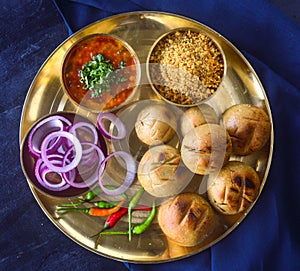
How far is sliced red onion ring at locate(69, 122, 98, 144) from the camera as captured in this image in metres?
2.11

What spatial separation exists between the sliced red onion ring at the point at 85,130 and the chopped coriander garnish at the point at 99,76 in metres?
0.13

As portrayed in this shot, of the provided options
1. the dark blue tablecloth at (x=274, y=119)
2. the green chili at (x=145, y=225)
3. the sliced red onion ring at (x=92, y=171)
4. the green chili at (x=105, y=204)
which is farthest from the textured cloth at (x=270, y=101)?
the sliced red onion ring at (x=92, y=171)

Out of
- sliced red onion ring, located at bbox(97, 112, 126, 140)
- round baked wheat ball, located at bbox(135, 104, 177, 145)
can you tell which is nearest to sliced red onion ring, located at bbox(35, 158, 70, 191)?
sliced red onion ring, located at bbox(97, 112, 126, 140)

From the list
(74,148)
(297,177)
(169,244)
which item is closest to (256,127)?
(297,177)

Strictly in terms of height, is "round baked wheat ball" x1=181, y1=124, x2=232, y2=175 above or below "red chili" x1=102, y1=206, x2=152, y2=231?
above

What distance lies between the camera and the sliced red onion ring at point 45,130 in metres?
2.08

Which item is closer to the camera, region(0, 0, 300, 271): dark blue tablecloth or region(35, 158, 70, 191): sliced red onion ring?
region(35, 158, 70, 191): sliced red onion ring

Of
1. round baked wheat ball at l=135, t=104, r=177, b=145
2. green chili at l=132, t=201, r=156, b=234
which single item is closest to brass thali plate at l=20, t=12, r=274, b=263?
green chili at l=132, t=201, r=156, b=234

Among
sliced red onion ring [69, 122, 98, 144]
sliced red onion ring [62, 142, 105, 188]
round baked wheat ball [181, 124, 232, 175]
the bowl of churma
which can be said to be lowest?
sliced red onion ring [62, 142, 105, 188]

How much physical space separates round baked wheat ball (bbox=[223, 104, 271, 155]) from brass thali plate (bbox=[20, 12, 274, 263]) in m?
0.10

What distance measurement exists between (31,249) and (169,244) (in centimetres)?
69

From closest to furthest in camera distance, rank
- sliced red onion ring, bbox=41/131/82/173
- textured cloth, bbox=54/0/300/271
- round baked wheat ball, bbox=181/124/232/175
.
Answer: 1. round baked wheat ball, bbox=181/124/232/175
2. sliced red onion ring, bbox=41/131/82/173
3. textured cloth, bbox=54/0/300/271

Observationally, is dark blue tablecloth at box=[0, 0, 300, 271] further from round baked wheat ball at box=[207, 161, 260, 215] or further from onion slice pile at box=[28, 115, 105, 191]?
onion slice pile at box=[28, 115, 105, 191]

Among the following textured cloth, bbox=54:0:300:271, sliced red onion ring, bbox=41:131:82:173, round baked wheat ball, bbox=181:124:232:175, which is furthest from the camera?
textured cloth, bbox=54:0:300:271
